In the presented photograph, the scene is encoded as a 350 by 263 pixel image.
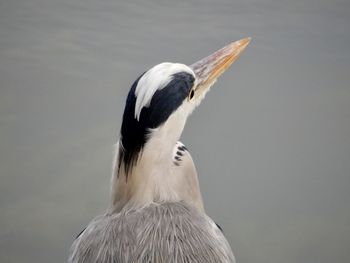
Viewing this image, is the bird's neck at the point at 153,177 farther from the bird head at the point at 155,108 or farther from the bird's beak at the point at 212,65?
the bird's beak at the point at 212,65

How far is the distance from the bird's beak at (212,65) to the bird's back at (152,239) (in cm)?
35

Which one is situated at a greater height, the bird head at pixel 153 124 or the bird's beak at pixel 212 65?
the bird's beak at pixel 212 65

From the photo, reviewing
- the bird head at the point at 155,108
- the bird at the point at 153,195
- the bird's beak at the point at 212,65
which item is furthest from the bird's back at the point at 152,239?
the bird's beak at the point at 212,65

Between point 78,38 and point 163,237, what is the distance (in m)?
2.23

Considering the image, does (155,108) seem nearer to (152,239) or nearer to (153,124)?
(153,124)

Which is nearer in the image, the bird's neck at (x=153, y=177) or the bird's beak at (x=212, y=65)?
the bird's neck at (x=153, y=177)

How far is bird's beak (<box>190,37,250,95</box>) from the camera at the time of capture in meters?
1.26

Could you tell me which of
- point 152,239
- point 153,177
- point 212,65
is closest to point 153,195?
point 153,177

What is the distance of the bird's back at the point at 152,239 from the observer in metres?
0.98

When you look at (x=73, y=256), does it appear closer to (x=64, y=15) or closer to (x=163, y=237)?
(x=163, y=237)

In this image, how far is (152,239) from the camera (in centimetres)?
100

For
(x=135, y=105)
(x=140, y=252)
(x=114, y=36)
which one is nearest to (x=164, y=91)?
(x=135, y=105)

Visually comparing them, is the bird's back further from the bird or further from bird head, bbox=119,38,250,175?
bird head, bbox=119,38,250,175

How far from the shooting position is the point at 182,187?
1195 mm
